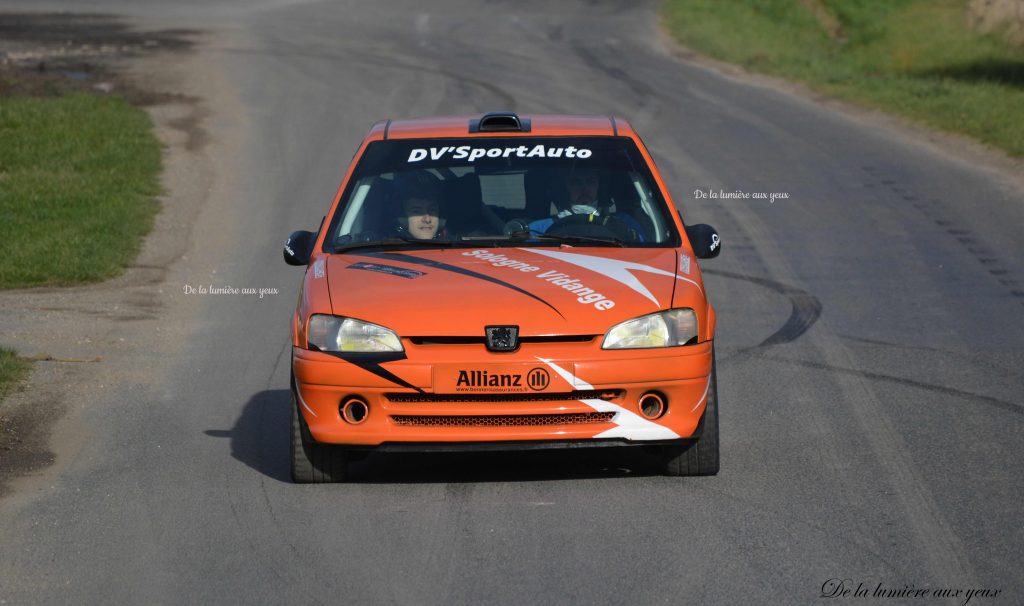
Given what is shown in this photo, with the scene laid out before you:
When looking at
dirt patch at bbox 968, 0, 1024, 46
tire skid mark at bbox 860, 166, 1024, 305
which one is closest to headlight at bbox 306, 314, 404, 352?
tire skid mark at bbox 860, 166, 1024, 305

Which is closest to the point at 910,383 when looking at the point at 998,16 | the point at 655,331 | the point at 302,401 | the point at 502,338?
the point at 655,331

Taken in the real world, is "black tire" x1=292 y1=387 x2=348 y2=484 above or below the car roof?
below

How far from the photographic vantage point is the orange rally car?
628 centimetres

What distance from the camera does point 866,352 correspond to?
958cm

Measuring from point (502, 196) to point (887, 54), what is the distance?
3190 cm

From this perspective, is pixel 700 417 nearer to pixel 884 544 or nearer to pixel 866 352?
pixel 884 544

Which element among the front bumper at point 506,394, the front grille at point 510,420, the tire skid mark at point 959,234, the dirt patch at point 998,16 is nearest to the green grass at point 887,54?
the dirt patch at point 998,16

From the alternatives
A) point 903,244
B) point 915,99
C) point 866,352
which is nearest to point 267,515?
point 866,352

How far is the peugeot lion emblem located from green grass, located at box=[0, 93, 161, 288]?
7.74m

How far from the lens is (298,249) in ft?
24.4

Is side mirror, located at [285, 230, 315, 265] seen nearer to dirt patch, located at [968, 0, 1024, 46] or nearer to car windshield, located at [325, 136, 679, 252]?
car windshield, located at [325, 136, 679, 252]

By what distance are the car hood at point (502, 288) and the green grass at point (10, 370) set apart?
293cm

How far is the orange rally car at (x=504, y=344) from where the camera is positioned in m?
6.28

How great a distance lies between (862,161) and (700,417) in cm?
1286
